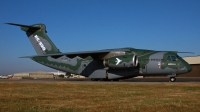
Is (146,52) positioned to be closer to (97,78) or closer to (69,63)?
(97,78)

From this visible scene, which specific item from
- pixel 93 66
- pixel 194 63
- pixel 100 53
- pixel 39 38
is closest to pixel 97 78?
pixel 93 66

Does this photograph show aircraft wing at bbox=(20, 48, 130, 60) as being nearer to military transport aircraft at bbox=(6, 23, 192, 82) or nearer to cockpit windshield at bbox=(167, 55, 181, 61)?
military transport aircraft at bbox=(6, 23, 192, 82)

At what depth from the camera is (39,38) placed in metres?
30.9

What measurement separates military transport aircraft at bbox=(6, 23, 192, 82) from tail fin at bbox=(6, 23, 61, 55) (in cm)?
54

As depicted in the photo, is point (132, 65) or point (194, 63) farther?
point (194, 63)

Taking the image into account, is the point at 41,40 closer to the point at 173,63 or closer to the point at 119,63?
the point at 119,63

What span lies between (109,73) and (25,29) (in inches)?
461

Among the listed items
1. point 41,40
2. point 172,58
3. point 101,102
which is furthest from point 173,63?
point 101,102

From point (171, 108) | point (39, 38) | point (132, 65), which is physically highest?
point (39, 38)

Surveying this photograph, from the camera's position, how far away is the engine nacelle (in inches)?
984

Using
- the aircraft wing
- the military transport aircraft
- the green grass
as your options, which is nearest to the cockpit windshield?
the military transport aircraft

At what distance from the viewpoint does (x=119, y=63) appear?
2548 cm

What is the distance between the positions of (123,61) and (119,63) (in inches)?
18.1

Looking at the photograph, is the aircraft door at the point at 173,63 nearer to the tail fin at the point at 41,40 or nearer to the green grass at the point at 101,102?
the tail fin at the point at 41,40
